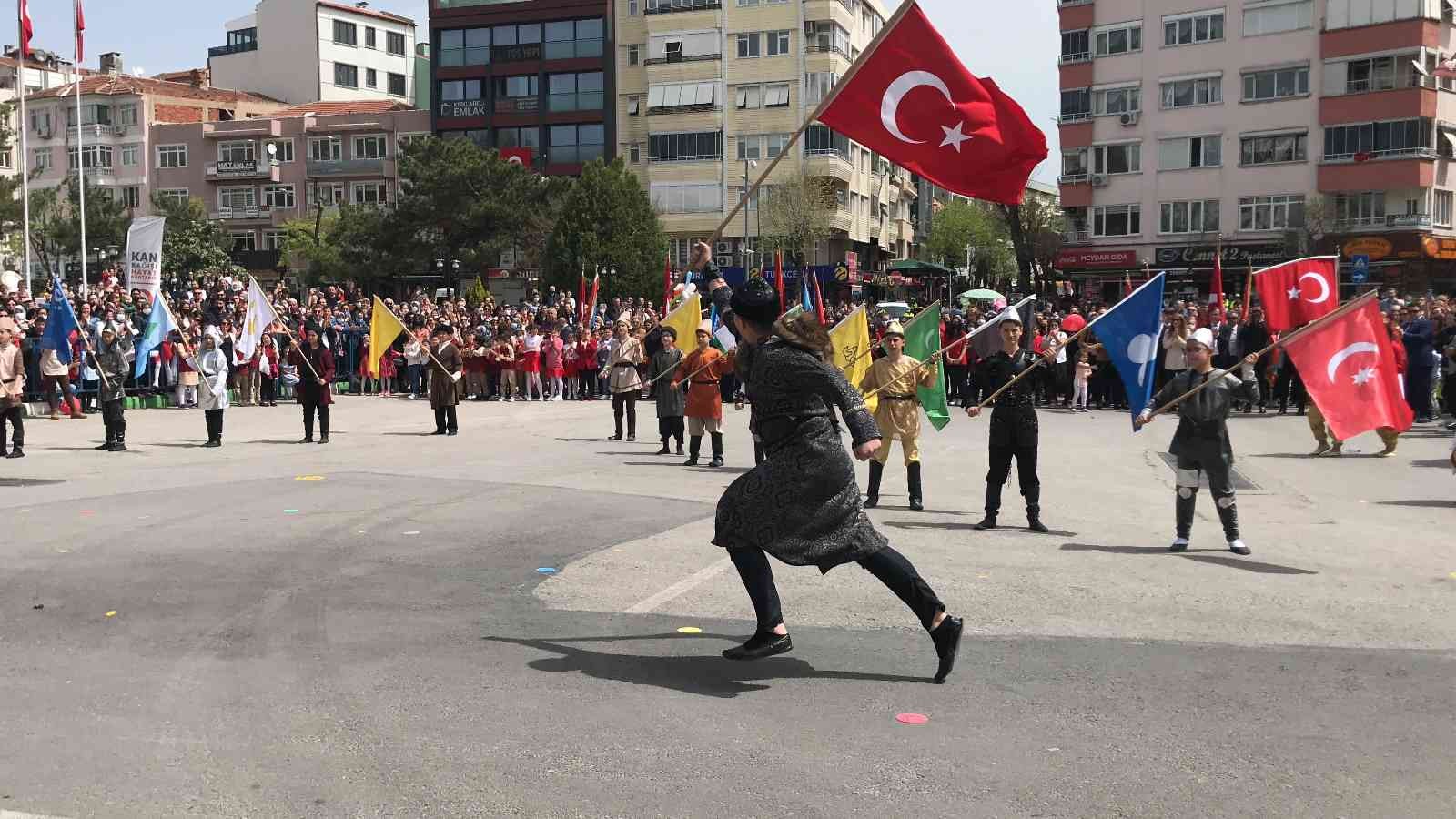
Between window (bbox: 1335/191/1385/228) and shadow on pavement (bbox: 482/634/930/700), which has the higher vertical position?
window (bbox: 1335/191/1385/228)

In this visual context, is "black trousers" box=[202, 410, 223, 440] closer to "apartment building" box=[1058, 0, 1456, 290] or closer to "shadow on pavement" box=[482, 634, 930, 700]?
"shadow on pavement" box=[482, 634, 930, 700]

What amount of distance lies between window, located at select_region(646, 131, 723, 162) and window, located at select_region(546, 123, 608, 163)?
3312 mm

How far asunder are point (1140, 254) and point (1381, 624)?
58970mm

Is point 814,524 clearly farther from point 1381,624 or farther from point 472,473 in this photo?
point 472,473

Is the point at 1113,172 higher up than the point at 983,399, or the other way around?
the point at 1113,172

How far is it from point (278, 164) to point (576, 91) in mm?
20169

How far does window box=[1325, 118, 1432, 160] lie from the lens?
185 feet

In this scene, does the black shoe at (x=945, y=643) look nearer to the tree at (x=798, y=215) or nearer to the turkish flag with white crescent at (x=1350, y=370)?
the turkish flag with white crescent at (x=1350, y=370)

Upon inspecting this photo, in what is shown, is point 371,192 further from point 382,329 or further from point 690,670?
point 690,670

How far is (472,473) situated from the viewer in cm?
1527

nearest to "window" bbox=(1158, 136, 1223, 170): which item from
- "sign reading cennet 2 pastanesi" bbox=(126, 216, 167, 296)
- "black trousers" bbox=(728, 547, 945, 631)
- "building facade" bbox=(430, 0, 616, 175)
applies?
"building facade" bbox=(430, 0, 616, 175)

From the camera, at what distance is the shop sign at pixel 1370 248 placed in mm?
56188

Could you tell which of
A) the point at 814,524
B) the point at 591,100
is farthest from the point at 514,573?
the point at 591,100

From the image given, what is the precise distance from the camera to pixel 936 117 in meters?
10.7
